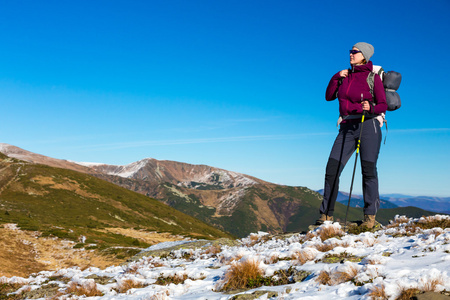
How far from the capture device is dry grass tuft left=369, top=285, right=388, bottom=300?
3.64 metres

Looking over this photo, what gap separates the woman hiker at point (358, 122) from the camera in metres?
8.62

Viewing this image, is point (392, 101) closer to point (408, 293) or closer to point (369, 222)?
point (369, 222)

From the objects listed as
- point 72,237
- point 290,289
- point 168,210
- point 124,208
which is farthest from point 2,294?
point 168,210

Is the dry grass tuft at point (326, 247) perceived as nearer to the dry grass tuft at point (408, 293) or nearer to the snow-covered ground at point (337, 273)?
the snow-covered ground at point (337, 273)

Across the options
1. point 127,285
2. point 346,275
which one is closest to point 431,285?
point 346,275

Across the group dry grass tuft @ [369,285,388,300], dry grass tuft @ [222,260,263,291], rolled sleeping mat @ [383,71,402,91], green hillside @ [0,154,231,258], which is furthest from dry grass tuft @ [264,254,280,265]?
green hillside @ [0,154,231,258]

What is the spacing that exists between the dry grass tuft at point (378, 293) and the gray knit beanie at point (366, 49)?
7016mm

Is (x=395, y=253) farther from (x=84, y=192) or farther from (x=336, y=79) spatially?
(x=84, y=192)

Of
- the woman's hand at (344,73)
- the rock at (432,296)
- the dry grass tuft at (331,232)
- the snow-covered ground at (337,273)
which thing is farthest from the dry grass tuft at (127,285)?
the woman's hand at (344,73)

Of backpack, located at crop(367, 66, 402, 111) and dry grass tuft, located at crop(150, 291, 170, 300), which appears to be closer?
dry grass tuft, located at crop(150, 291, 170, 300)

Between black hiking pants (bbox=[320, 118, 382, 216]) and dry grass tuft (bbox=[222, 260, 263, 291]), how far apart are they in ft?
14.7

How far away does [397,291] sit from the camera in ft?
12.0

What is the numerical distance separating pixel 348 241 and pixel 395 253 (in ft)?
5.05

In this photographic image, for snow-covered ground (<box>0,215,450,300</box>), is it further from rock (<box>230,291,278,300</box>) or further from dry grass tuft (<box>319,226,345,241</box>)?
rock (<box>230,291,278,300</box>)
